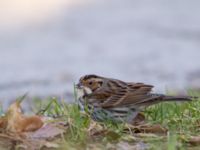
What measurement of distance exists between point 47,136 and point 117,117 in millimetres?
820

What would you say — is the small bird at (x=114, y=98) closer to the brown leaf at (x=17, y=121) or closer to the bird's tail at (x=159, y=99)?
the bird's tail at (x=159, y=99)

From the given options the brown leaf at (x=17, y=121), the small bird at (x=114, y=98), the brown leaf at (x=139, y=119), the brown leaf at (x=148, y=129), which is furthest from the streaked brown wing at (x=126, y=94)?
the brown leaf at (x=17, y=121)

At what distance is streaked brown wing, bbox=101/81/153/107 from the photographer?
810 cm

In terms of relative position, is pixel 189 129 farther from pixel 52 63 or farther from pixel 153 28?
pixel 153 28

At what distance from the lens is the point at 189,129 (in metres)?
7.59

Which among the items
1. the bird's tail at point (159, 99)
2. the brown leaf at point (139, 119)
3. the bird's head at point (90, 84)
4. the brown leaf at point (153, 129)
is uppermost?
the bird's head at point (90, 84)

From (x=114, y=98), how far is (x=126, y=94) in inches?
4.0

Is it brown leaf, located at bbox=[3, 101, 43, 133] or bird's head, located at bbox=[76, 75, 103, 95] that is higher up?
bird's head, located at bbox=[76, 75, 103, 95]

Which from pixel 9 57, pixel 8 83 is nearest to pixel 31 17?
pixel 9 57

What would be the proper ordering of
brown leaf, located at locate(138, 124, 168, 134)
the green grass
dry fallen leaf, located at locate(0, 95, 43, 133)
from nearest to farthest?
the green grass, dry fallen leaf, located at locate(0, 95, 43, 133), brown leaf, located at locate(138, 124, 168, 134)

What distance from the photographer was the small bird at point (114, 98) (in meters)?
7.96

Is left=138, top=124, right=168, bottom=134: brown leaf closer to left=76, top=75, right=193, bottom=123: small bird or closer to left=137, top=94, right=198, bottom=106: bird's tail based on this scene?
left=76, top=75, right=193, bottom=123: small bird

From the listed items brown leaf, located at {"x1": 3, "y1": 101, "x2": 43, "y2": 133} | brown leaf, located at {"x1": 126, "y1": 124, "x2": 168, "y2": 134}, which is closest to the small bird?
brown leaf, located at {"x1": 126, "y1": 124, "x2": 168, "y2": 134}

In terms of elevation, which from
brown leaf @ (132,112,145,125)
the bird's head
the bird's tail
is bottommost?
brown leaf @ (132,112,145,125)
